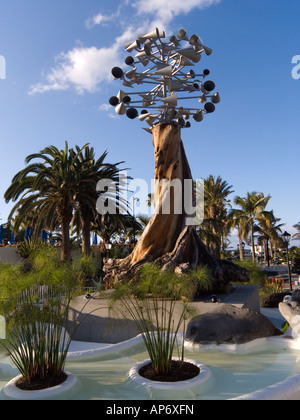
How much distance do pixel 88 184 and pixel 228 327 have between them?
1411 centimetres

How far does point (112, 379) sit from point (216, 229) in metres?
24.1

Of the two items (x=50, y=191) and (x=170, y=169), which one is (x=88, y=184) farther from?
(x=170, y=169)

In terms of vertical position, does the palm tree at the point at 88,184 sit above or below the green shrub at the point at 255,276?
above

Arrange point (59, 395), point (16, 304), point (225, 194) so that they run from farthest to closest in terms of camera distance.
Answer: point (225, 194) → point (16, 304) → point (59, 395)

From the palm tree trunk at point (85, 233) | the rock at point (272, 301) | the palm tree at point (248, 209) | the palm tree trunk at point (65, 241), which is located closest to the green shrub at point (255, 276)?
the rock at point (272, 301)

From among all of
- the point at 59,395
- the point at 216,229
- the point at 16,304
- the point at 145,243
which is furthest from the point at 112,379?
the point at 216,229

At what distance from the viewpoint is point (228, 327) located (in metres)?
7.05

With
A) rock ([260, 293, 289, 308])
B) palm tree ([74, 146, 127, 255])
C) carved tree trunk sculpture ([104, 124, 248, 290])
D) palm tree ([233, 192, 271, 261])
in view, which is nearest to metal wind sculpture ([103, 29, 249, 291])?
carved tree trunk sculpture ([104, 124, 248, 290])

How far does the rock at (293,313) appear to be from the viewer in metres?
7.02

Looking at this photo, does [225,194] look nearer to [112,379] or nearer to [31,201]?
[31,201]

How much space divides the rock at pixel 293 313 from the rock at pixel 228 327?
0.44 metres

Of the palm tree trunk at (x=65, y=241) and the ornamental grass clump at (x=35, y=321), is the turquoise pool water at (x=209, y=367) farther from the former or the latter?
the palm tree trunk at (x=65, y=241)

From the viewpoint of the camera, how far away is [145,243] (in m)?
11.0

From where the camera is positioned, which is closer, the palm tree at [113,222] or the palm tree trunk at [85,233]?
the palm tree trunk at [85,233]
